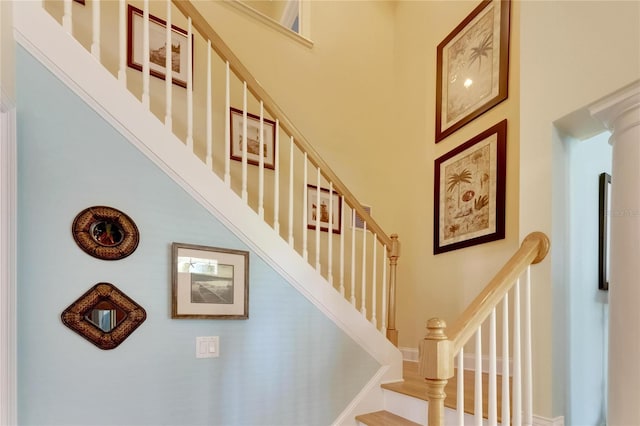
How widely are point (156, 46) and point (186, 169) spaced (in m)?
1.28

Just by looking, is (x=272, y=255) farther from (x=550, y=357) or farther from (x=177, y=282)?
(x=550, y=357)

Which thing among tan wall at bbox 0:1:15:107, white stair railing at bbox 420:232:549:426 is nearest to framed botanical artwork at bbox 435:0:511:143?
white stair railing at bbox 420:232:549:426

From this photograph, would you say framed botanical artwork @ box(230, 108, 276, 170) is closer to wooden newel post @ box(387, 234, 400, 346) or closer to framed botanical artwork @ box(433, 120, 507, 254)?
wooden newel post @ box(387, 234, 400, 346)

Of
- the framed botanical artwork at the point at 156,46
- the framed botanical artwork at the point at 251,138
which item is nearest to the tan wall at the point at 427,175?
the framed botanical artwork at the point at 251,138

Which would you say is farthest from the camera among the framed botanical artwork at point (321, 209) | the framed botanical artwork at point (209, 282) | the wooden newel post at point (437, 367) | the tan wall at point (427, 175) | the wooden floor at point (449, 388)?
the framed botanical artwork at point (321, 209)

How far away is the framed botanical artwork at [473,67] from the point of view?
8.53 feet

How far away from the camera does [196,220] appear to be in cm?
182

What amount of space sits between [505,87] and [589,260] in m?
1.27

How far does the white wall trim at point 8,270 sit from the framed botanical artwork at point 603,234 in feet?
9.54

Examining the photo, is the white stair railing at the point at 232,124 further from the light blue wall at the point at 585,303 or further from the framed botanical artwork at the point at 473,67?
the framed botanical artwork at the point at 473,67

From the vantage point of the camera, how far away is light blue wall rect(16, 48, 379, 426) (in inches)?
57.1

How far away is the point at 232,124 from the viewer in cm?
279

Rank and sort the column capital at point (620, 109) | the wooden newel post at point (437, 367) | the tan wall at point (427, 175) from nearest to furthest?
the wooden newel post at point (437, 367)
the column capital at point (620, 109)
the tan wall at point (427, 175)

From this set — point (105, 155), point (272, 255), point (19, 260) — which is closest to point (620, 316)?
Result: point (272, 255)
